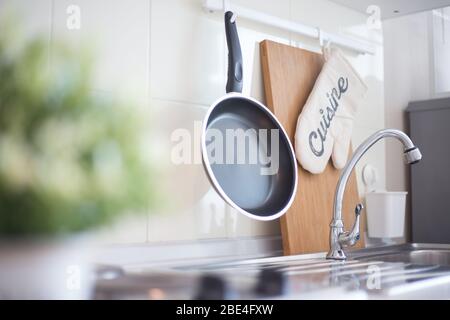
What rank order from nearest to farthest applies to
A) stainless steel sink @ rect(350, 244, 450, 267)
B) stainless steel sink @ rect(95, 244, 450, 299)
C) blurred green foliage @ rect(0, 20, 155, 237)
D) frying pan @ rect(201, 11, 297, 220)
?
1. blurred green foliage @ rect(0, 20, 155, 237)
2. stainless steel sink @ rect(95, 244, 450, 299)
3. frying pan @ rect(201, 11, 297, 220)
4. stainless steel sink @ rect(350, 244, 450, 267)

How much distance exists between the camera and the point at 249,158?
104cm

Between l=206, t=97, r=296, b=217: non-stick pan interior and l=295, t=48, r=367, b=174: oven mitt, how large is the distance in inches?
2.7

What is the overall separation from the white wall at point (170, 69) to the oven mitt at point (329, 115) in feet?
0.42

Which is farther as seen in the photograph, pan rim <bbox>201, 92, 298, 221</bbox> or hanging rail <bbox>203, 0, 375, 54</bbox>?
hanging rail <bbox>203, 0, 375, 54</bbox>

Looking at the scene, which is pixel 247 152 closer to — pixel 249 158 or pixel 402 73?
pixel 249 158

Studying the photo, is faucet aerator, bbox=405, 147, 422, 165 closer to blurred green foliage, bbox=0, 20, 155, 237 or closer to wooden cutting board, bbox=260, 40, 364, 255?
wooden cutting board, bbox=260, 40, 364, 255

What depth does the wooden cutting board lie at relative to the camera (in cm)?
111

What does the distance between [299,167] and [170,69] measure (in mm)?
346

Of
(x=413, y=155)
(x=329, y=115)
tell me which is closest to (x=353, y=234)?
(x=413, y=155)

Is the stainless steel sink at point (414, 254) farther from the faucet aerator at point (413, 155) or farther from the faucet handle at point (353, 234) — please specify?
the faucet aerator at point (413, 155)

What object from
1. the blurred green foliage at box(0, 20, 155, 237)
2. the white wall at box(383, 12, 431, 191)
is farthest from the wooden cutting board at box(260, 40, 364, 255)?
the blurred green foliage at box(0, 20, 155, 237)

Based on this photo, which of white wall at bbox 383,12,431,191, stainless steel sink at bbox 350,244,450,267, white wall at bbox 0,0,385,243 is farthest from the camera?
white wall at bbox 383,12,431,191

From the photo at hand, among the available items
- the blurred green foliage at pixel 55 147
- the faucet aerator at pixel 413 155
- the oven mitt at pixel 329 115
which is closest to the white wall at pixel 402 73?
the oven mitt at pixel 329 115
